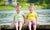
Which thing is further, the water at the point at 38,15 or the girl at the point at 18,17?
the water at the point at 38,15

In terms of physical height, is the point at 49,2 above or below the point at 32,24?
above

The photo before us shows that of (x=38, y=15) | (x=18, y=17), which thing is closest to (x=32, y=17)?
(x=38, y=15)

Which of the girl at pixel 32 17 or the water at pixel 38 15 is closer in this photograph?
the girl at pixel 32 17

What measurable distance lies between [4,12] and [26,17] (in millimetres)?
715

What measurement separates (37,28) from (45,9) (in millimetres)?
647

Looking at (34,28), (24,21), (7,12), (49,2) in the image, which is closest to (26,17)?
(24,21)

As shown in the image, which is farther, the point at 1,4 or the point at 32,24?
the point at 1,4

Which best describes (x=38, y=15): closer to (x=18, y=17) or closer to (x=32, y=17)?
(x=32, y=17)

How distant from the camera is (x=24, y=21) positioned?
2738 mm

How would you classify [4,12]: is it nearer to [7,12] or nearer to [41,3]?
[7,12]

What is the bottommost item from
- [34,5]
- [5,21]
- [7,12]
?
[5,21]

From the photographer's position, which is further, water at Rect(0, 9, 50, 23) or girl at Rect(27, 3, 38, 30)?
water at Rect(0, 9, 50, 23)

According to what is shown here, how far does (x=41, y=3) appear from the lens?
2846 millimetres

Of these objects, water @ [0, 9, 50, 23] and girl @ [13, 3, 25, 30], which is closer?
girl @ [13, 3, 25, 30]
